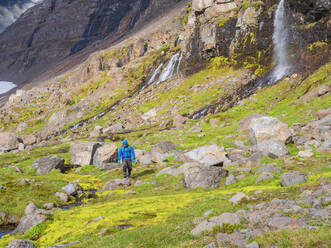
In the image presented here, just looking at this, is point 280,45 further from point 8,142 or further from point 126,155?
point 8,142

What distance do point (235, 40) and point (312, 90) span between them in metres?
48.9

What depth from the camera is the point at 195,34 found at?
105 metres

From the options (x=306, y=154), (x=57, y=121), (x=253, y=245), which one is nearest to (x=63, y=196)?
(x=253, y=245)

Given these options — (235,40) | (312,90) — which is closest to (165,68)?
(235,40)

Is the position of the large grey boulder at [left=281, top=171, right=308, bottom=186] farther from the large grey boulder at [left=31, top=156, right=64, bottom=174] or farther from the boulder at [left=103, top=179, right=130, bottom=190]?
the large grey boulder at [left=31, top=156, right=64, bottom=174]

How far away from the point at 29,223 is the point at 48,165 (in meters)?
19.1

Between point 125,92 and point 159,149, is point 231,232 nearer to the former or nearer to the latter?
point 159,149

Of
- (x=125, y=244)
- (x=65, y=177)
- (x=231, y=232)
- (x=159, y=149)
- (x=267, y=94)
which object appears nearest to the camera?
(x=231, y=232)

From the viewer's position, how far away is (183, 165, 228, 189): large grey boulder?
20405 mm

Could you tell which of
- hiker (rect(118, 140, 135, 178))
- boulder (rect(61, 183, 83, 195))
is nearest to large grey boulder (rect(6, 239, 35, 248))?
boulder (rect(61, 183, 83, 195))

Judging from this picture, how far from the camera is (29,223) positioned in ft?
55.9

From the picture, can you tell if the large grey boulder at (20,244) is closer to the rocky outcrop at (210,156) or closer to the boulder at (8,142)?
the rocky outcrop at (210,156)

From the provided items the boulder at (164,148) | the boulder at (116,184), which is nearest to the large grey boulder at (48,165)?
the boulder at (116,184)

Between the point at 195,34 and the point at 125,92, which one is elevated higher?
the point at 195,34
